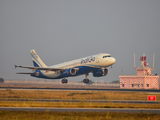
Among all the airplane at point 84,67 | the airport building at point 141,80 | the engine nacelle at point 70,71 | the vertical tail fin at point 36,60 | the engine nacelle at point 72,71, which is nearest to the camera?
the airplane at point 84,67

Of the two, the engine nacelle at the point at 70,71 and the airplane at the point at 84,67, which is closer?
the airplane at the point at 84,67

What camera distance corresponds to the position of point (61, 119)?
17.5 meters

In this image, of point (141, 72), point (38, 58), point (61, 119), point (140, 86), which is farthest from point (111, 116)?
point (141, 72)

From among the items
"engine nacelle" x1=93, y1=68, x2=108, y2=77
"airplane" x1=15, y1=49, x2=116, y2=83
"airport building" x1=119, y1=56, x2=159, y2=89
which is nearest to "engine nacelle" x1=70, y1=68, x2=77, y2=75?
A: "airplane" x1=15, y1=49, x2=116, y2=83

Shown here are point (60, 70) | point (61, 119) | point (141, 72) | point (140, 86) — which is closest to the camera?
point (61, 119)

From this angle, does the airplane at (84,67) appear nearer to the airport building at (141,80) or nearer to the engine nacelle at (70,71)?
the engine nacelle at (70,71)

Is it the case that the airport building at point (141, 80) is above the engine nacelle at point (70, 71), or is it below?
below

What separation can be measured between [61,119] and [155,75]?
321ft

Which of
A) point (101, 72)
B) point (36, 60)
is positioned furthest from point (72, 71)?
point (36, 60)

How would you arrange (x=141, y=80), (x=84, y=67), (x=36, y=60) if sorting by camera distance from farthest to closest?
(x=141, y=80) → (x=36, y=60) → (x=84, y=67)

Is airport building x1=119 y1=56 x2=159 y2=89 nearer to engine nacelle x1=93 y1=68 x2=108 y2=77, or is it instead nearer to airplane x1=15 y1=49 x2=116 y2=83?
engine nacelle x1=93 y1=68 x2=108 y2=77

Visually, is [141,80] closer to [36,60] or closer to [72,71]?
[36,60]

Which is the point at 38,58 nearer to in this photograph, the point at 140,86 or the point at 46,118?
the point at 140,86

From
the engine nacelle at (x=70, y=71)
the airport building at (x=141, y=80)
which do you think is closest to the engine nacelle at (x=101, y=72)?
the engine nacelle at (x=70, y=71)
